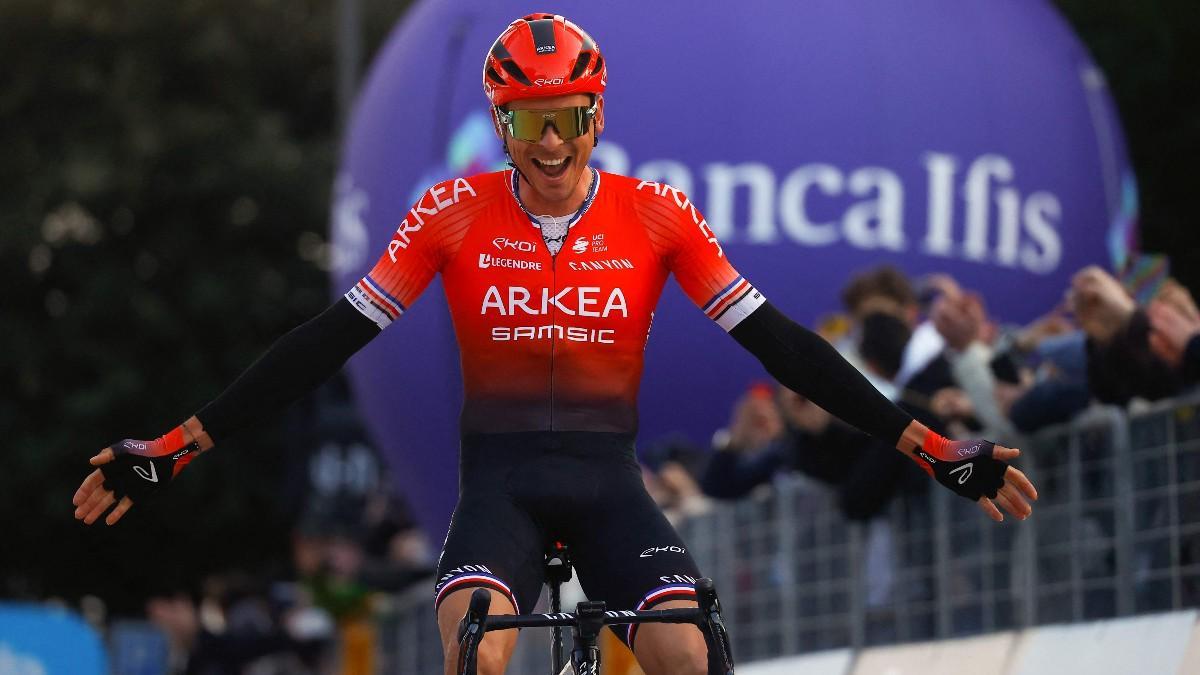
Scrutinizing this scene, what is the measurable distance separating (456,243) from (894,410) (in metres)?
1.49

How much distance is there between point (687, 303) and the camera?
17.0 metres

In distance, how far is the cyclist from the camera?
7.73 meters

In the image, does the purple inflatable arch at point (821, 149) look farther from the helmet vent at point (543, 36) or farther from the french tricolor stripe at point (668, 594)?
the french tricolor stripe at point (668, 594)

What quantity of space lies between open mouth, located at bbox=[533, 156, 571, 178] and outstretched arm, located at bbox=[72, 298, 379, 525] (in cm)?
76

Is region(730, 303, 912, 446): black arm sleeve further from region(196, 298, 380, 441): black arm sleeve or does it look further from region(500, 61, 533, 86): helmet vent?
region(196, 298, 380, 441): black arm sleeve

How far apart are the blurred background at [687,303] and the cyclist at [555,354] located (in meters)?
2.46

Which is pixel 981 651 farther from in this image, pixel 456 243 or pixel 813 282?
pixel 813 282

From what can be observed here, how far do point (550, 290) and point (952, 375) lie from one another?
4.07 m

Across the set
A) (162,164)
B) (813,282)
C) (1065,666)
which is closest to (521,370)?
(1065,666)

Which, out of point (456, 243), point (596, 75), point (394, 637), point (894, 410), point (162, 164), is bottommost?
point (394, 637)

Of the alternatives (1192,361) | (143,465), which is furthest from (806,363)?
(1192,361)

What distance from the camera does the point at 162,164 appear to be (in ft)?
103

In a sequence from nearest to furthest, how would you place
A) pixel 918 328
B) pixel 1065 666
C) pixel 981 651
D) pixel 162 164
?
pixel 1065 666 < pixel 981 651 < pixel 918 328 < pixel 162 164

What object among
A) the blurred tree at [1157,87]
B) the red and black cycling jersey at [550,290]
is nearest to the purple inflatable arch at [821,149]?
the blurred tree at [1157,87]
